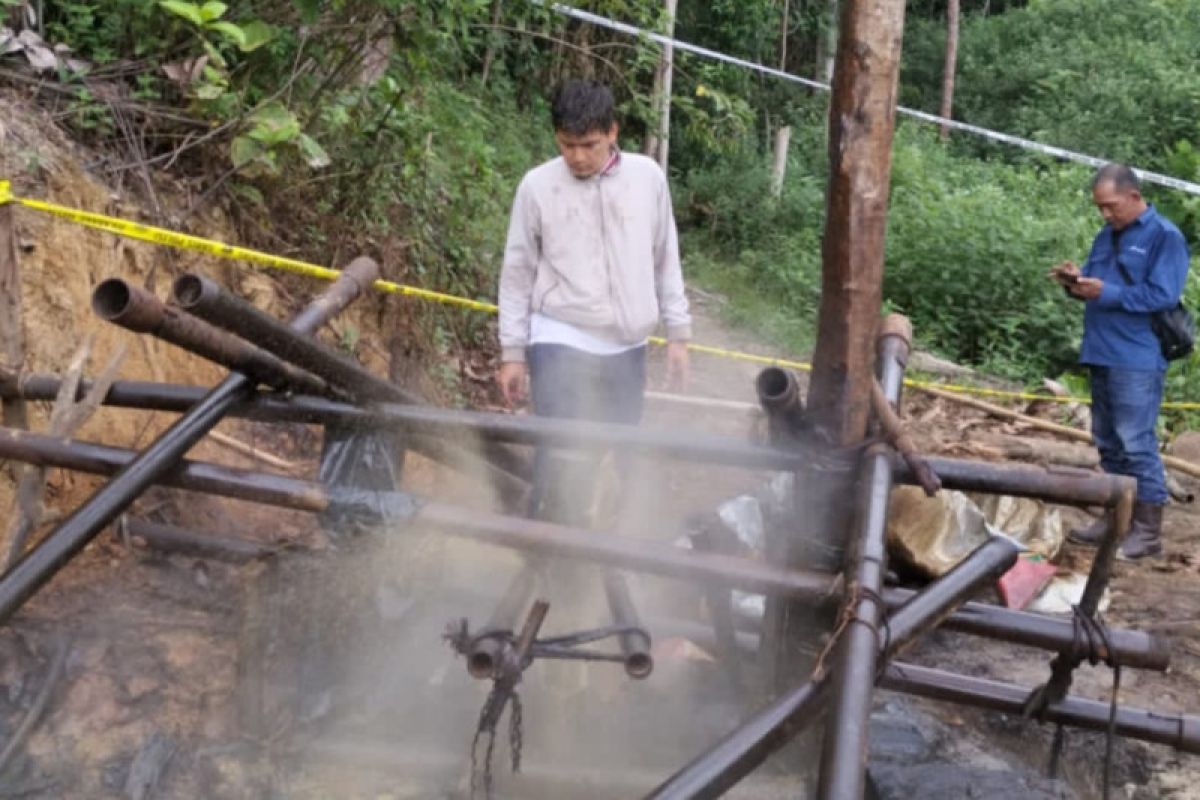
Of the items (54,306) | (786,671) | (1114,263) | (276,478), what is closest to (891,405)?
(786,671)

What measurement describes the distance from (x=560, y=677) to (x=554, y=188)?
1.69 m

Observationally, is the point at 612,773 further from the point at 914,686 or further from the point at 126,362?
the point at 126,362

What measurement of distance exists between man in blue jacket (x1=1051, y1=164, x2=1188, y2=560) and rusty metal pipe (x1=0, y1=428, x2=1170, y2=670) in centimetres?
307

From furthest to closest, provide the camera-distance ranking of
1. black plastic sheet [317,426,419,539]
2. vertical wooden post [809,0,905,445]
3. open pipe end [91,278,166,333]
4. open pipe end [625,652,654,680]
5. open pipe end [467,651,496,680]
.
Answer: black plastic sheet [317,426,419,539] < open pipe end [625,652,654,680] < open pipe end [467,651,496,680] < vertical wooden post [809,0,905,445] < open pipe end [91,278,166,333]

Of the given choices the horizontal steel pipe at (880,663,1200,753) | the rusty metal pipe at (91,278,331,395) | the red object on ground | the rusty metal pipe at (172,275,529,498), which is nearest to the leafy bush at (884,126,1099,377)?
the red object on ground

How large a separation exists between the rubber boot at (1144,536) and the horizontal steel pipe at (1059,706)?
3.16 metres

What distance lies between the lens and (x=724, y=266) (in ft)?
43.7

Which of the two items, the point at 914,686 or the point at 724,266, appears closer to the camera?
the point at 914,686

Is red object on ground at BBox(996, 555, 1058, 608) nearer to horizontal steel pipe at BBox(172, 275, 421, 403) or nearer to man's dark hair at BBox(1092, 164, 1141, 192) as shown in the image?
man's dark hair at BBox(1092, 164, 1141, 192)

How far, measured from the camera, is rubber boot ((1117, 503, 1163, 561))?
5.68 metres

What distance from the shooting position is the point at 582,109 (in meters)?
3.76

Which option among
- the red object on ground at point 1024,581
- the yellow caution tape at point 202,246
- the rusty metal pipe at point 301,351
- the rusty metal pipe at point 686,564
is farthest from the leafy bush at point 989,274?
the rusty metal pipe at point 686,564

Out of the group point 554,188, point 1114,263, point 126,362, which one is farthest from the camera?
point 1114,263

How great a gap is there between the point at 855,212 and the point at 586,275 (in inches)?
63.8
